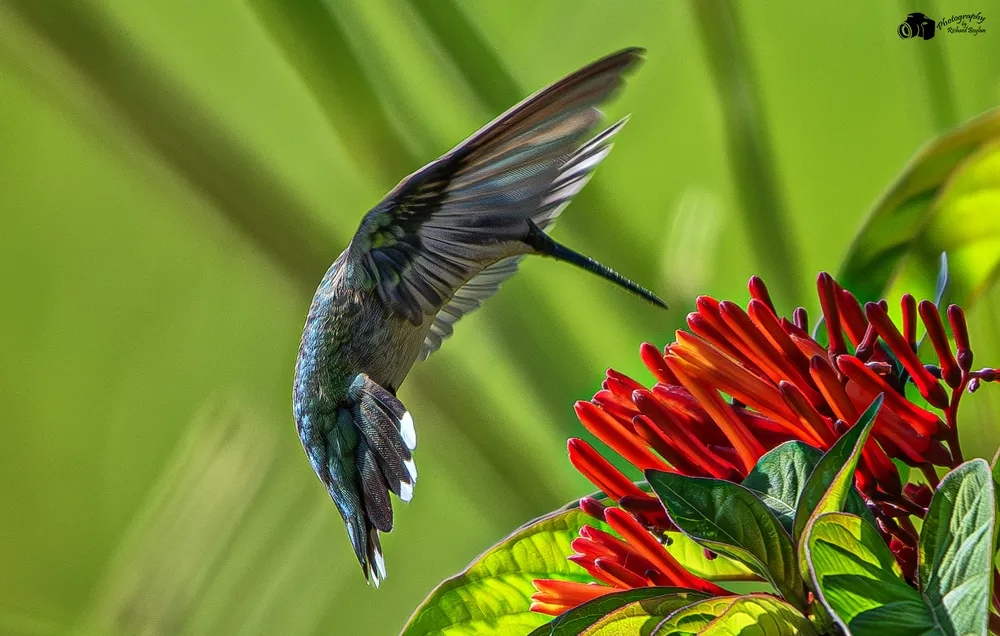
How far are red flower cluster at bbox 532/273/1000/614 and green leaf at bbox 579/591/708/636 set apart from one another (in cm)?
4

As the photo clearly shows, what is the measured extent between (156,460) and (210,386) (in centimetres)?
22

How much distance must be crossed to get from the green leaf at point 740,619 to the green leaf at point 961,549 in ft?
0.13

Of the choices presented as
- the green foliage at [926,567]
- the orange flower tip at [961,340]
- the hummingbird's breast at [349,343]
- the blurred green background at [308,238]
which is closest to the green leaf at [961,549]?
the green foliage at [926,567]

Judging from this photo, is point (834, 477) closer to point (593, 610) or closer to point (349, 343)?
point (593, 610)

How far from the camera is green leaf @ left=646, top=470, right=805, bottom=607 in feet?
0.92

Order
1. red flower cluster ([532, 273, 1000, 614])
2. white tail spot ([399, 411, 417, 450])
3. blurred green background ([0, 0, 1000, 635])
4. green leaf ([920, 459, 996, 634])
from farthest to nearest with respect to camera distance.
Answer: blurred green background ([0, 0, 1000, 635]), white tail spot ([399, 411, 417, 450]), red flower cluster ([532, 273, 1000, 614]), green leaf ([920, 459, 996, 634])

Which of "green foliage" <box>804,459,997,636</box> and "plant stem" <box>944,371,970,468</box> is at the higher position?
"green foliage" <box>804,459,997,636</box>

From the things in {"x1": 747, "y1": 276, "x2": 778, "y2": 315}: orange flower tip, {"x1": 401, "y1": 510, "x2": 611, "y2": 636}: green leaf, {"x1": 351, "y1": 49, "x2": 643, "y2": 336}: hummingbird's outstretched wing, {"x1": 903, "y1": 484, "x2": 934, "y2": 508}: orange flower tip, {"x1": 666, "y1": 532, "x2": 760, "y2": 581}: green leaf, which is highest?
{"x1": 351, "y1": 49, "x2": 643, "y2": 336}: hummingbird's outstretched wing

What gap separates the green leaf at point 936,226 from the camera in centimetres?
48

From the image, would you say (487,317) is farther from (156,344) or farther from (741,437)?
(156,344)

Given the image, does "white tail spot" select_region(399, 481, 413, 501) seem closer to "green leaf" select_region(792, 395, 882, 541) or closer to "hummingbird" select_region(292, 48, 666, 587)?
"hummingbird" select_region(292, 48, 666, 587)

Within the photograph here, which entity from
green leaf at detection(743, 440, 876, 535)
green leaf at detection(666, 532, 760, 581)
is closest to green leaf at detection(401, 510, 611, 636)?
green leaf at detection(666, 532, 760, 581)

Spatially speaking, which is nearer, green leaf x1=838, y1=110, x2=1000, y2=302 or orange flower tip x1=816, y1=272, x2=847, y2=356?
orange flower tip x1=816, y1=272, x2=847, y2=356

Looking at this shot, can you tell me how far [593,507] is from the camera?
14.7 inches
